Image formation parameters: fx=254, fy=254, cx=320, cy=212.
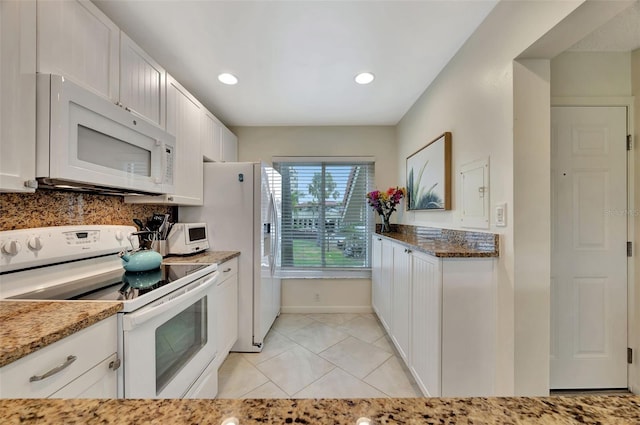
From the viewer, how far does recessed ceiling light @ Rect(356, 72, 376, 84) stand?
2127 mm

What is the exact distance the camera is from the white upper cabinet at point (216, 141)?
96.6 inches

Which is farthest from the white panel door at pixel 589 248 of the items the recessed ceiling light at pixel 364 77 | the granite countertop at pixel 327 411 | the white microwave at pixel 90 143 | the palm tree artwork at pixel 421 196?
the white microwave at pixel 90 143

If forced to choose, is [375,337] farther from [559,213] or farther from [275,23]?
[275,23]

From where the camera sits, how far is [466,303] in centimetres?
148

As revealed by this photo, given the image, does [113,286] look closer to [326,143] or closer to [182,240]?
[182,240]

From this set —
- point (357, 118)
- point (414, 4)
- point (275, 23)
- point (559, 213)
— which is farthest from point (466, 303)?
point (357, 118)

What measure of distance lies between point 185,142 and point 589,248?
9.89ft

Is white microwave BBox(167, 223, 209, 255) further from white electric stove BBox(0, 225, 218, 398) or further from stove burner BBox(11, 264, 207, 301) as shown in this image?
stove burner BBox(11, 264, 207, 301)

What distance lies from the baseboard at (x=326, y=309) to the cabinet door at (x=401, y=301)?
92 centimetres

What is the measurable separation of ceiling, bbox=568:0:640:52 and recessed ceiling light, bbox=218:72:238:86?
2416 millimetres

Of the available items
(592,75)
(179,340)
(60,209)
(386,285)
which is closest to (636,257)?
(592,75)

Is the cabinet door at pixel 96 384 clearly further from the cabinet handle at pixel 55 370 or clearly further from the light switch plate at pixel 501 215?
the light switch plate at pixel 501 215

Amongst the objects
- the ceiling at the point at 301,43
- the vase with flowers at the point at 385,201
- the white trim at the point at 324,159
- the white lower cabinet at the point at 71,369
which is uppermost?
the ceiling at the point at 301,43

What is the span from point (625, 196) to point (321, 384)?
239 cm
